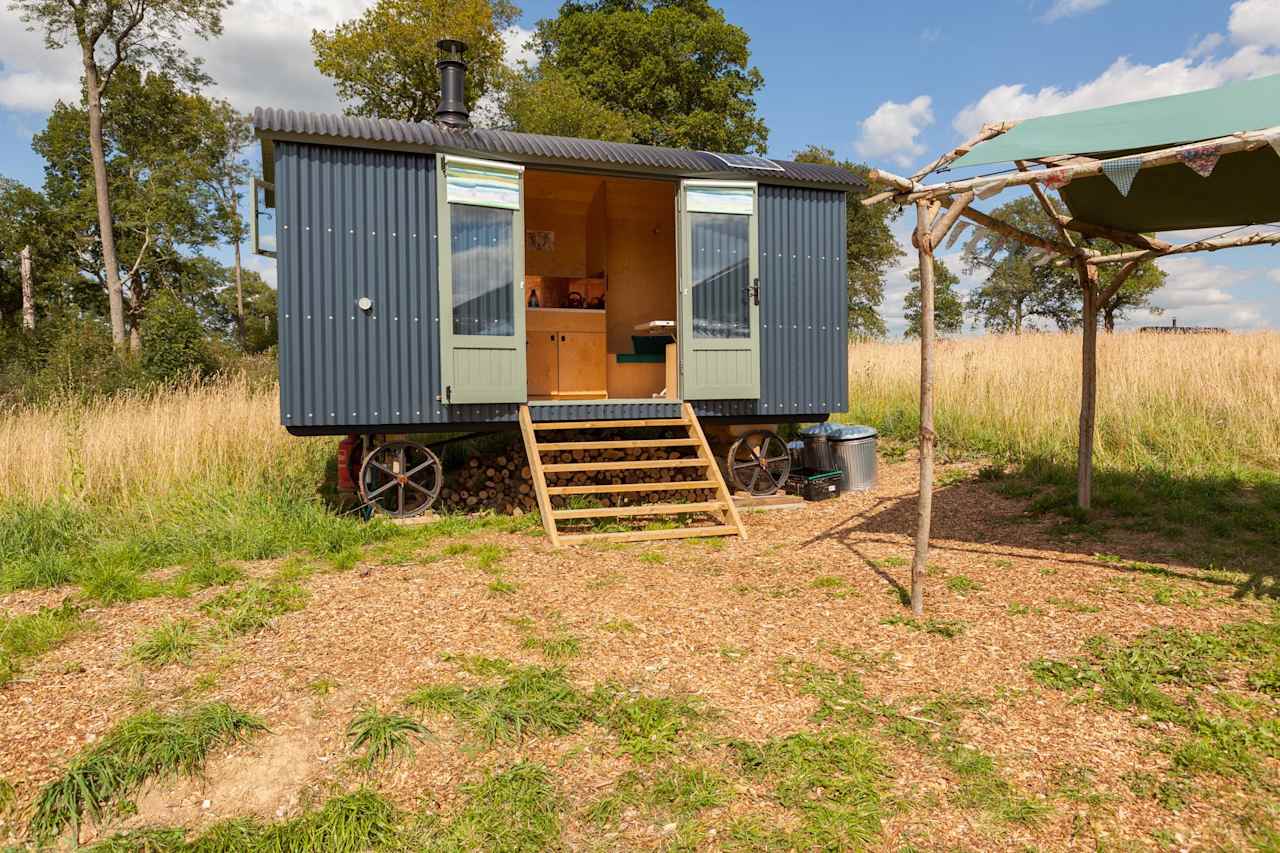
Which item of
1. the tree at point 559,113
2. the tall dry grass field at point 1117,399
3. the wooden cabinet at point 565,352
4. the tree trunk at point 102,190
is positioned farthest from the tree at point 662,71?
the wooden cabinet at point 565,352

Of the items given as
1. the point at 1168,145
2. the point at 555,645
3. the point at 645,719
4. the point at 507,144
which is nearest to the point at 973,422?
the point at 1168,145

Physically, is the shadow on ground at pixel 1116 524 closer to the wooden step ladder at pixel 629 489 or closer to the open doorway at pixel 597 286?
the wooden step ladder at pixel 629 489

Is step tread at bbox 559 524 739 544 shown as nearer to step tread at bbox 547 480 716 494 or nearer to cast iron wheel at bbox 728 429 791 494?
step tread at bbox 547 480 716 494

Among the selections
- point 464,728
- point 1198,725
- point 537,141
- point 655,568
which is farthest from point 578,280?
point 1198,725

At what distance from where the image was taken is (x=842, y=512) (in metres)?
7.37

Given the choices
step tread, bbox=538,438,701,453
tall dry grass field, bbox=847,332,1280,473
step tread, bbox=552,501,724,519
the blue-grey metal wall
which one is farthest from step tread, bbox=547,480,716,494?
tall dry grass field, bbox=847,332,1280,473

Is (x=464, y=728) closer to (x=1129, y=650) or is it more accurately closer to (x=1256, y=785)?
(x=1256, y=785)

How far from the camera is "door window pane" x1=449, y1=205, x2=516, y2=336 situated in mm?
6637

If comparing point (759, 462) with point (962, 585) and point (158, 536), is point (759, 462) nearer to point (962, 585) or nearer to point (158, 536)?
point (962, 585)

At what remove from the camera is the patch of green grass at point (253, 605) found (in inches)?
161

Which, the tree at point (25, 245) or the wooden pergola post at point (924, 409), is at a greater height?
the tree at point (25, 245)

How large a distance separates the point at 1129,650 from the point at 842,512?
145 inches

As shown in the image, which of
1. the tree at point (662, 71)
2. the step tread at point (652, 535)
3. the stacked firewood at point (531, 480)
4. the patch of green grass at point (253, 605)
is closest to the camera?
the patch of green grass at point (253, 605)

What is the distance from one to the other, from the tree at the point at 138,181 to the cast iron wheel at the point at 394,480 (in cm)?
2219
